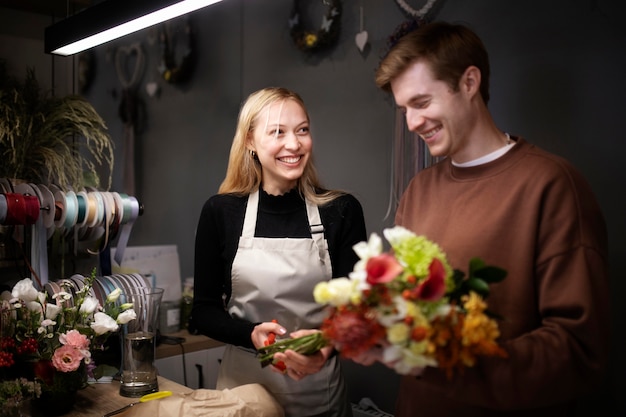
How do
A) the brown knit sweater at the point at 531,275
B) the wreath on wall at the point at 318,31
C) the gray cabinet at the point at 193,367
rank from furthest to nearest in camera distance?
the wreath on wall at the point at 318,31
the gray cabinet at the point at 193,367
the brown knit sweater at the point at 531,275

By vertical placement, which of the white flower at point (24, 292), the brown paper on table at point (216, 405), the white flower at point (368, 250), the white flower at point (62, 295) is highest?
the white flower at point (368, 250)

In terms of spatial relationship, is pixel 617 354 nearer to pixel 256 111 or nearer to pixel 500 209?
pixel 500 209

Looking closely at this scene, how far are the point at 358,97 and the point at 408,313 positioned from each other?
225cm

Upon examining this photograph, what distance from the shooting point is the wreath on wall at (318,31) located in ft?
10.2

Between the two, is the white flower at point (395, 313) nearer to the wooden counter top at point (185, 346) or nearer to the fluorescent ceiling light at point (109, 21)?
the fluorescent ceiling light at point (109, 21)

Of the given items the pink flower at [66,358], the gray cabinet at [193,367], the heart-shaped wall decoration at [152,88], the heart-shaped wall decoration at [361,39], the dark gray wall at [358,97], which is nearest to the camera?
the pink flower at [66,358]

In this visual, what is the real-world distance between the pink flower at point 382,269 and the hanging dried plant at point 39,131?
1.63 meters

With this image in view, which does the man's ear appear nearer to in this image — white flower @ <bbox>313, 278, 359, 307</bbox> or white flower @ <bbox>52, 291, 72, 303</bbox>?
white flower @ <bbox>313, 278, 359, 307</bbox>

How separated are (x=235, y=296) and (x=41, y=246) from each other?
73 centimetres

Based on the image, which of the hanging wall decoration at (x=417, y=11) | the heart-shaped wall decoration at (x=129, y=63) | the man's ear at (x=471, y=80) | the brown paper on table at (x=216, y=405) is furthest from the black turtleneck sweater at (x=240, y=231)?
the heart-shaped wall decoration at (x=129, y=63)

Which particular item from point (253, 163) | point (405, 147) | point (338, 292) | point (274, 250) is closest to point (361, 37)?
point (405, 147)

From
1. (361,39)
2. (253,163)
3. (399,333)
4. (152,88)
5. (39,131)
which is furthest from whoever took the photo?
(152,88)

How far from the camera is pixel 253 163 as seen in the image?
81.2 inches

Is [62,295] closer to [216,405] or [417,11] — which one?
[216,405]
